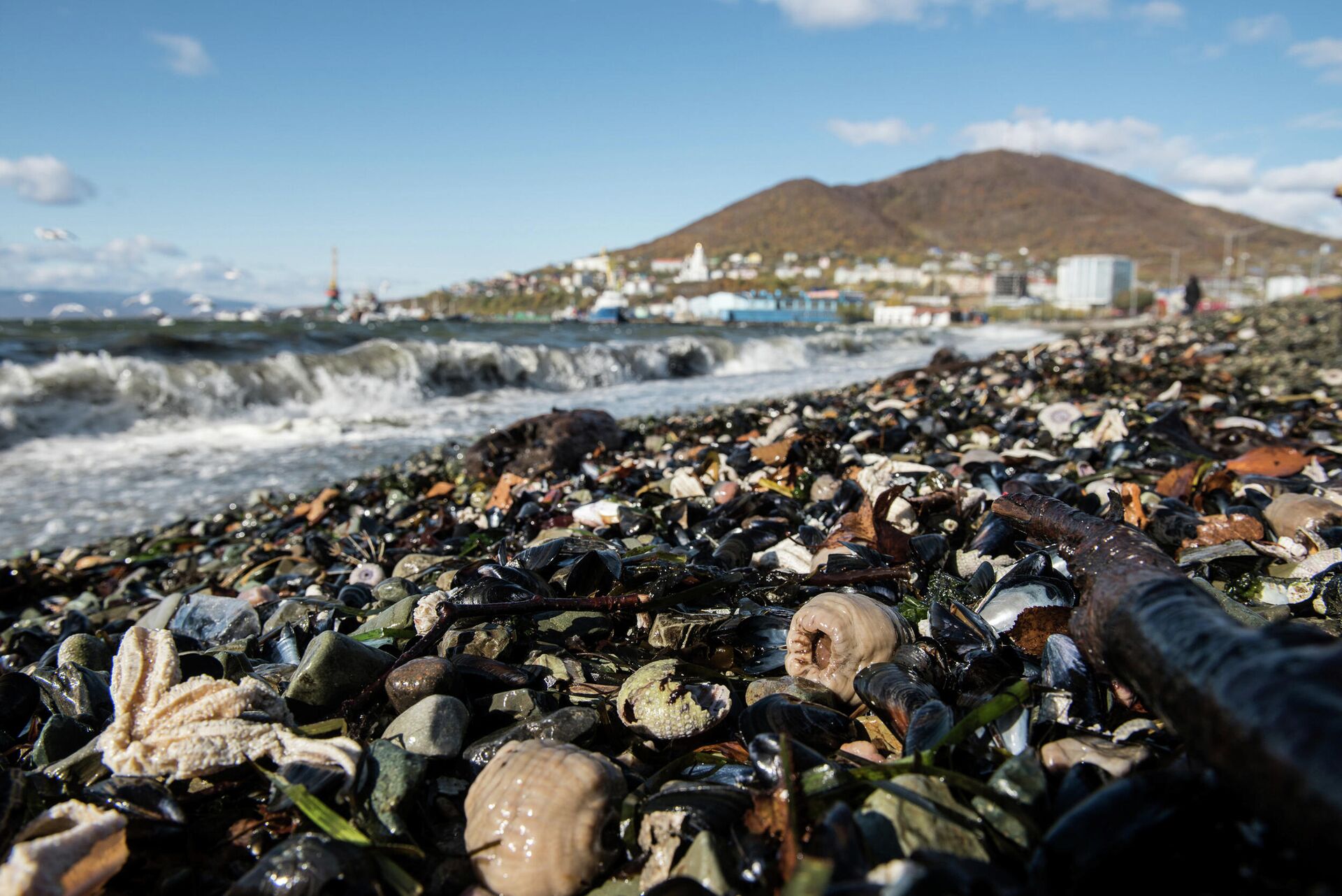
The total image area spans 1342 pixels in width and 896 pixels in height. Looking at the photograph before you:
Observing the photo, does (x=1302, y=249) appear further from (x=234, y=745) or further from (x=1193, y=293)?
(x=234, y=745)

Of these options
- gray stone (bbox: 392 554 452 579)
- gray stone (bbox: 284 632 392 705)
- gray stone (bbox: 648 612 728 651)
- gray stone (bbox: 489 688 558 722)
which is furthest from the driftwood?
gray stone (bbox: 392 554 452 579)

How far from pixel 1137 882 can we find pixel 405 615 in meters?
2.04

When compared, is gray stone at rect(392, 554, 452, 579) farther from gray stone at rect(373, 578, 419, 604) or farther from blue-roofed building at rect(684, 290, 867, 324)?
blue-roofed building at rect(684, 290, 867, 324)

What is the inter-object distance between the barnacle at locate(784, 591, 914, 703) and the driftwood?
0.52m

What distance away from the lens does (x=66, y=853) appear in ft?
4.10

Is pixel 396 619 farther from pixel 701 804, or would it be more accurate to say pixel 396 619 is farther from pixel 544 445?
pixel 544 445

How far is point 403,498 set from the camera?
19.7ft

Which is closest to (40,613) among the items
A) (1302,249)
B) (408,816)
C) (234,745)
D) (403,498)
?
(403,498)

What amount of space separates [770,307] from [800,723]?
120 meters

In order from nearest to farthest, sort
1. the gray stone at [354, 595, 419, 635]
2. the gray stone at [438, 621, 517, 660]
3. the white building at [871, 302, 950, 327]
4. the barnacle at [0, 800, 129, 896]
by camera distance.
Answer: the barnacle at [0, 800, 129, 896] < the gray stone at [438, 621, 517, 660] < the gray stone at [354, 595, 419, 635] < the white building at [871, 302, 950, 327]

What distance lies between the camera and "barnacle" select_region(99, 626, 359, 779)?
1551 millimetres

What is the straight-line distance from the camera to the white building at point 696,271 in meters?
155

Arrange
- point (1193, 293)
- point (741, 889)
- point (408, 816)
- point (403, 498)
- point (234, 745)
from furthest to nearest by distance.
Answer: point (1193, 293) → point (403, 498) → point (234, 745) → point (408, 816) → point (741, 889)

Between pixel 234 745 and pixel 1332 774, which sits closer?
pixel 1332 774
